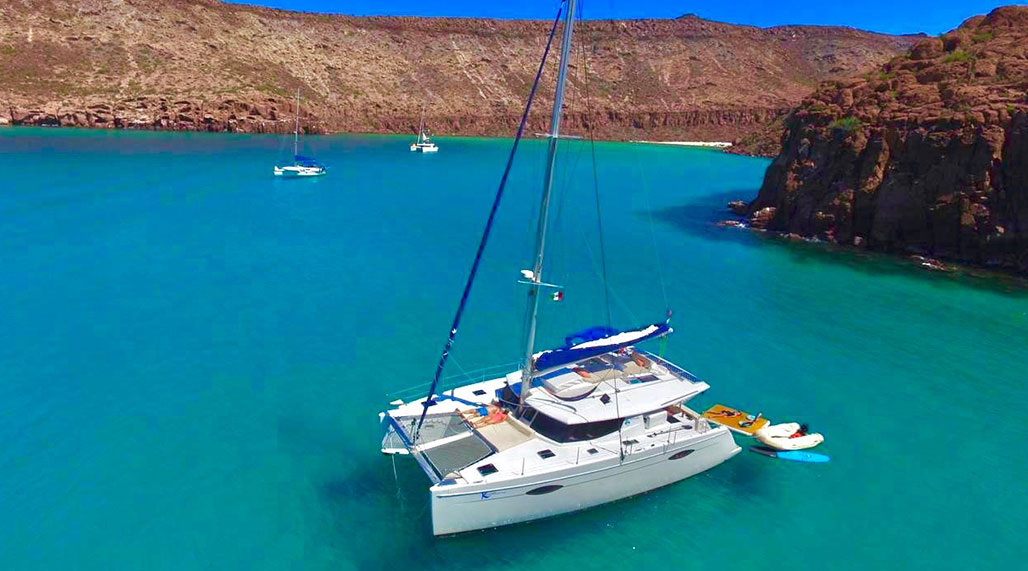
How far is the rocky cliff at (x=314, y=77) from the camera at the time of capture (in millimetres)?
119188

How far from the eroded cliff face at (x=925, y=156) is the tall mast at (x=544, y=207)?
40.8 metres

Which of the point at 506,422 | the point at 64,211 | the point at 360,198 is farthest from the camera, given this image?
the point at 360,198

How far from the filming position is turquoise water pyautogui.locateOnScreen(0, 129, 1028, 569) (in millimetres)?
17469

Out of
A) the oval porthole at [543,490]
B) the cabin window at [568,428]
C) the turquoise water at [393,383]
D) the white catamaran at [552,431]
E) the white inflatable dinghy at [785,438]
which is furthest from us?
the white inflatable dinghy at [785,438]

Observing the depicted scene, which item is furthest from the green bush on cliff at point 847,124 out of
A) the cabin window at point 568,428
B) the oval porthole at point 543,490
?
the oval porthole at point 543,490

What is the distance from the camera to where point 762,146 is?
141750 mm

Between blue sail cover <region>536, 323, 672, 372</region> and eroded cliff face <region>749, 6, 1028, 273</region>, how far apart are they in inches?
1399

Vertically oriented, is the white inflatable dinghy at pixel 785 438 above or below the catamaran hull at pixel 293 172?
below

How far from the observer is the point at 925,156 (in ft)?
154

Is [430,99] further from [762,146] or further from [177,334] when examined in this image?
[177,334]

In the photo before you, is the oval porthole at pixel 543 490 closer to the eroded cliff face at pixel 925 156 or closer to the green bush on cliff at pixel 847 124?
the eroded cliff face at pixel 925 156

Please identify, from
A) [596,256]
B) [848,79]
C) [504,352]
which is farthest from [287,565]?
[848,79]

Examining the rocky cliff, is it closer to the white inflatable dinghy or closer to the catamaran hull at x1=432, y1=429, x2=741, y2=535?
the white inflatable dinghy

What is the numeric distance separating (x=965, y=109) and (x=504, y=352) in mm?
42389
